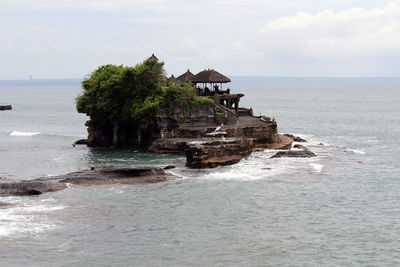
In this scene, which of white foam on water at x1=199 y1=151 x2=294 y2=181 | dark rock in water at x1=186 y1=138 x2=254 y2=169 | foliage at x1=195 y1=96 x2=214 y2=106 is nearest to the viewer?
white foam on water at x1=199 y1=151 x2=294 y2=181

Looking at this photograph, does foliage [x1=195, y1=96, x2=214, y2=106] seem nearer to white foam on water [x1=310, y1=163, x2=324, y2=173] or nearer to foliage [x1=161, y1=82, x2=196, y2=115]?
foliage [x1=161, y1=82, x2=196, y2=115]

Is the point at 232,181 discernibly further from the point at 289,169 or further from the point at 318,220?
the point at 318,220

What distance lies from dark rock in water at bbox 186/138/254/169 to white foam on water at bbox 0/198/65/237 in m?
17.0

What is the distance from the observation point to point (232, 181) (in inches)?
1921

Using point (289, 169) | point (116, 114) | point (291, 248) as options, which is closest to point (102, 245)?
point (291, 248)

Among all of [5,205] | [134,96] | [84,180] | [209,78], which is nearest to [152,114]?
[134,96]

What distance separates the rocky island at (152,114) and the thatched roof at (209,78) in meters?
3.53

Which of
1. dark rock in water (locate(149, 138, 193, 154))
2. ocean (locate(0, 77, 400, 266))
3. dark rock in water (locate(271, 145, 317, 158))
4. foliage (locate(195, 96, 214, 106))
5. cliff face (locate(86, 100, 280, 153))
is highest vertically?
foliage (locate(195, 96, 214, 106))

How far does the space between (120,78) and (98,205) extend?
108 ft

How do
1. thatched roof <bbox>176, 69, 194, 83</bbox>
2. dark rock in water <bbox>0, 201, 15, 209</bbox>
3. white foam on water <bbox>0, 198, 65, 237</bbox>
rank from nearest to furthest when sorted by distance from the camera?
white foam on water <bbox>0, 198, 65, 237</bbox>, dark rock in water <bbox>0, 201, 15, 209</bbox>, thatched roof <bbox>176, 69, 194, 83</bbox>

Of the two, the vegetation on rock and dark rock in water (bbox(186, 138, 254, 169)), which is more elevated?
the vegetation on rock

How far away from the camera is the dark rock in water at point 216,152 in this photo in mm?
54250

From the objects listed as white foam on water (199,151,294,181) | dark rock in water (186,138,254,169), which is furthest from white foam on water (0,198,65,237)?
dark rock in water (186,138,254,169)

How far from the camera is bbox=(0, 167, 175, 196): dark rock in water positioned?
43.8 metres
